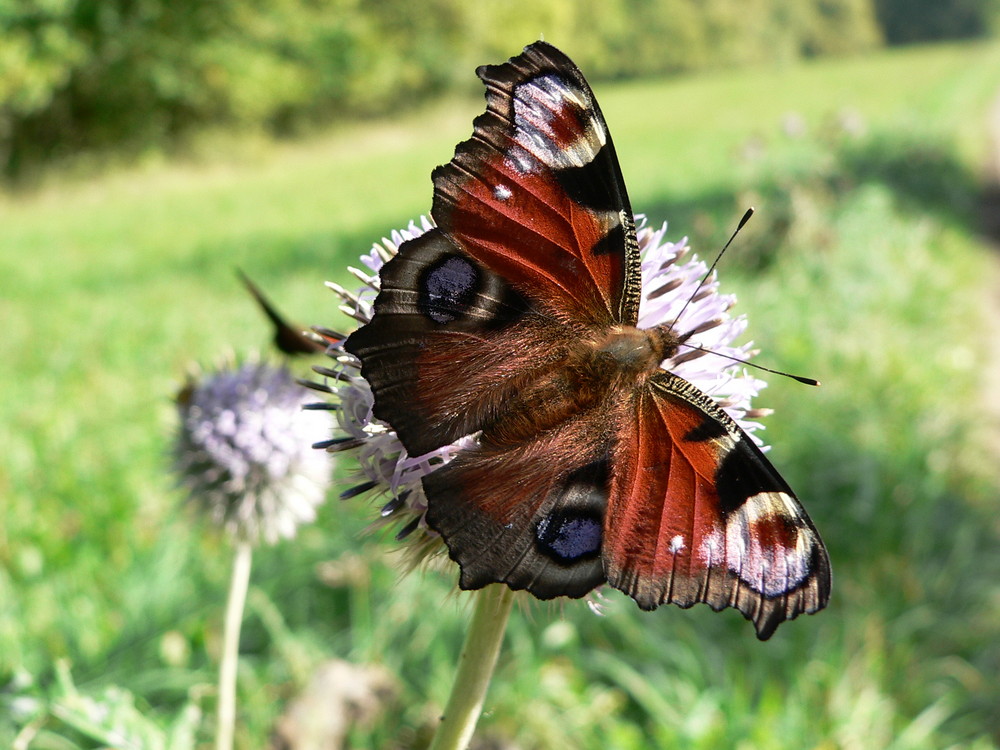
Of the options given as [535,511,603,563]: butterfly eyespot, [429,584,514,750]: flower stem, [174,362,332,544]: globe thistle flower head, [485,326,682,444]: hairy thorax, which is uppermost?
[485,326,682,444]: hairy thorax

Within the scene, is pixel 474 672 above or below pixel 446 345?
below

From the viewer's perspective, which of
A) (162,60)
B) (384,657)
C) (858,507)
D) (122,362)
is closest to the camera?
(384,657)

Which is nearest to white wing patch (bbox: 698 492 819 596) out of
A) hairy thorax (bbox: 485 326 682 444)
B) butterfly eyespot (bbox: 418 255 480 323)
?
hairy thorax (bbox: 485 326 682 444)

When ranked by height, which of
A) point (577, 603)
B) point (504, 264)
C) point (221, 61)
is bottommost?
point (221, 61)

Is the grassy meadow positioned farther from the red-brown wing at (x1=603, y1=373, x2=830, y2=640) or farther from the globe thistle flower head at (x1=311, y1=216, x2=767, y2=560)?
the red-brown wing at (x1=603, y1=373, x2=830, y2=640)

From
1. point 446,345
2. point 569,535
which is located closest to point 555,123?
point 446,345

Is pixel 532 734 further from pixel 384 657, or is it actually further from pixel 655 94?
pixel 655 94

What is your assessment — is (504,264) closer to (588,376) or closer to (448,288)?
(448,288)

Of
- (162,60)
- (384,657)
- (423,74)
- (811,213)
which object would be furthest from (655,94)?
(384,657)
